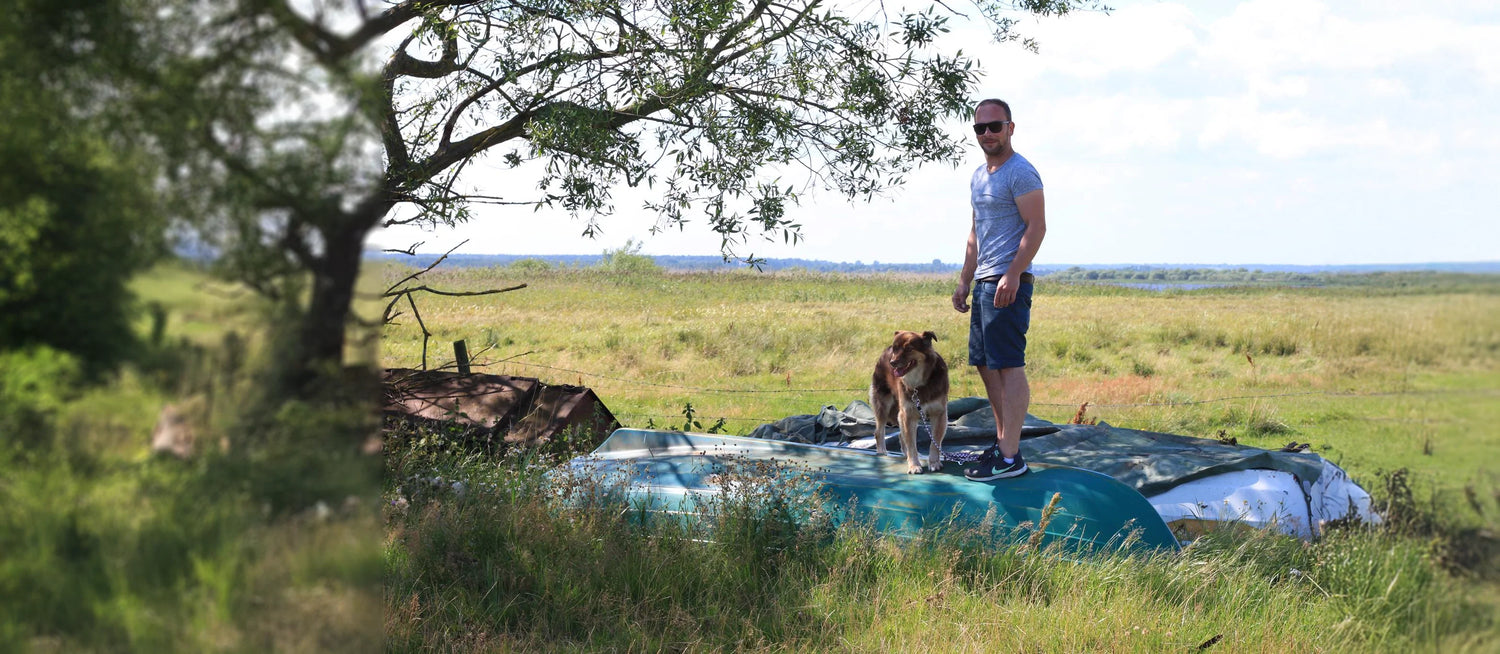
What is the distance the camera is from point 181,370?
0.88 meters

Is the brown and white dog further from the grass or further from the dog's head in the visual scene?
the grass

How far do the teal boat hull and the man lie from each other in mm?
235

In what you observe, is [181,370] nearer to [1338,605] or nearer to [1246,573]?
[1338,605]

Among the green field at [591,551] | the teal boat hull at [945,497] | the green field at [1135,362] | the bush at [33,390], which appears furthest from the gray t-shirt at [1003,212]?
the bush at [33,390]

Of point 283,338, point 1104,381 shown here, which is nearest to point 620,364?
point 1104,381

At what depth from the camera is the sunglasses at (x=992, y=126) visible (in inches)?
214

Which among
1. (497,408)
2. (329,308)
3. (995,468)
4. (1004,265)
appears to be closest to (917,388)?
(995,468)

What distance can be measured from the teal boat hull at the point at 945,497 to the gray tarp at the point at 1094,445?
88cm

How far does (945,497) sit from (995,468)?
1.44 feet

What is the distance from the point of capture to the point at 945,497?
5.38 meters

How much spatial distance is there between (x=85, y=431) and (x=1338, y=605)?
162 inches

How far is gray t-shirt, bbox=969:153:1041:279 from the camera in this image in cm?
544

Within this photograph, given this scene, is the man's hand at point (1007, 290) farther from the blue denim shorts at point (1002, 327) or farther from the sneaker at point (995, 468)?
the sneaker at point (995, 468)

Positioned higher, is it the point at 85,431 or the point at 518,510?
the point at 85,431
